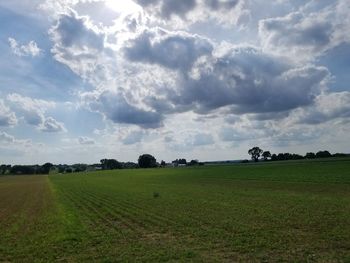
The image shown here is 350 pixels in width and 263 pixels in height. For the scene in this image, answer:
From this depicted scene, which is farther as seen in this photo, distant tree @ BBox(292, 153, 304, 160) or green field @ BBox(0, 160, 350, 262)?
distant tree @ BBox(292, 153, 304, 160)

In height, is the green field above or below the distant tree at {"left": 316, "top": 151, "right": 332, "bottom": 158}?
below

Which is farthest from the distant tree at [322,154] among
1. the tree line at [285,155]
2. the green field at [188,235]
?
the green field at [188,235]

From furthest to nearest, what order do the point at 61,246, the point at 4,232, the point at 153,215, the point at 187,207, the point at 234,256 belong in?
the point at 187,207 → the point at 153,215 → the point at 4,232 → the point at 61,246 → the point at 234,256

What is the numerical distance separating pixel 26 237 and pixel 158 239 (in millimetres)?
5911

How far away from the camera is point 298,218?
69.9 ft

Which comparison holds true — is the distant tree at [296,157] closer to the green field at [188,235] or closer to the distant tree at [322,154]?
the distant tree at [322,154]

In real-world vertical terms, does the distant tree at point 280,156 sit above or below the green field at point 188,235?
above

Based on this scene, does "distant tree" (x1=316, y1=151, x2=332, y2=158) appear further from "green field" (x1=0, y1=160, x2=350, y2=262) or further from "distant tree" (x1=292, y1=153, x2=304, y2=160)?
"green field" (x1=0, y1=160, x2=350, y2=262)

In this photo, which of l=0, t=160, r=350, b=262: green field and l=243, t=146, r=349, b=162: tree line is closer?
l=0, t=160, r=350, b=262: green field

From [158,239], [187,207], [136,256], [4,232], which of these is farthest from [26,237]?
[187,207]

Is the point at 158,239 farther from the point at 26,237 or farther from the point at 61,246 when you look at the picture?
the point at 26,237

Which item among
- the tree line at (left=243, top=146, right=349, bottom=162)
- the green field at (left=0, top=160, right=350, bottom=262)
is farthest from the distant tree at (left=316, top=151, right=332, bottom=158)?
the green field at (left=0, top=160, right=350, bottom=262)

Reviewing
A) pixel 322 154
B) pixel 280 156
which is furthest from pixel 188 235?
pixel 280 156

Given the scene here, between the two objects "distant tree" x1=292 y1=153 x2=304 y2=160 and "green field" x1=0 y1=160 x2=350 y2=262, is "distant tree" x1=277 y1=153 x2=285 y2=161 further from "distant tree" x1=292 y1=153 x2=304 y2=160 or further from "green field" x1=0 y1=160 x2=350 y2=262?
"green field" x1=0 y1=160 x2=350 y2=262
